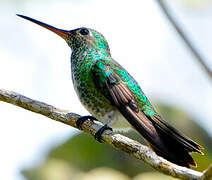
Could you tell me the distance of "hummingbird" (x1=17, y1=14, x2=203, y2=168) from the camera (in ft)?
16.6

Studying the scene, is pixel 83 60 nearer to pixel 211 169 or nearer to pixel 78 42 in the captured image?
pixel 78 42

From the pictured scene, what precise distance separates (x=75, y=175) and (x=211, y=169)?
2.89 meters

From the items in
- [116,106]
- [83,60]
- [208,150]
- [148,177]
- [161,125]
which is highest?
[83,60]

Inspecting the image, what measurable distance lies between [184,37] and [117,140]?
1.18 meters

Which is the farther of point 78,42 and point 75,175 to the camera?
point 78,42

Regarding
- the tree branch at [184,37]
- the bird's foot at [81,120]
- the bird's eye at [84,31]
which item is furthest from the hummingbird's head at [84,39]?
the tree branch at [184,37]

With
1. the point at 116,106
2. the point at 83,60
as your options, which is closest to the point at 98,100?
the point at 116,106

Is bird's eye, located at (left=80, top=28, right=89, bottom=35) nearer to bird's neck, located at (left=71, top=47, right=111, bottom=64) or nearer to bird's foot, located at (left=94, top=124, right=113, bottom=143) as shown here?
bird's neck, located at (left=71, top=47, right=111, bottom=64)

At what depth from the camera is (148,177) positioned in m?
5.89

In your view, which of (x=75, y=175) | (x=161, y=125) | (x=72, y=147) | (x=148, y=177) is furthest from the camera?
(x=72, y=147)

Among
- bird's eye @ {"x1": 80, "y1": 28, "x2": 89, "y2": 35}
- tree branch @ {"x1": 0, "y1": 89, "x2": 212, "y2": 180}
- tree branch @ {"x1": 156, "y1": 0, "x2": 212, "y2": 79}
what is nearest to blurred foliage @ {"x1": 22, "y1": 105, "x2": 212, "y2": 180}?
tree branch @ {"x1": 0, "y1": 89, "x2": 212, "y2": 180}

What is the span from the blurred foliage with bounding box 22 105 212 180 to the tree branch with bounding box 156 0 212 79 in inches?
89.1

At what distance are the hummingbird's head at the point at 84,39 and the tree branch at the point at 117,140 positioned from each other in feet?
5.07

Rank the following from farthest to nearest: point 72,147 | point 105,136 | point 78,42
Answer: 1. point 72,147
2. point 78,42
3. point 105,136
